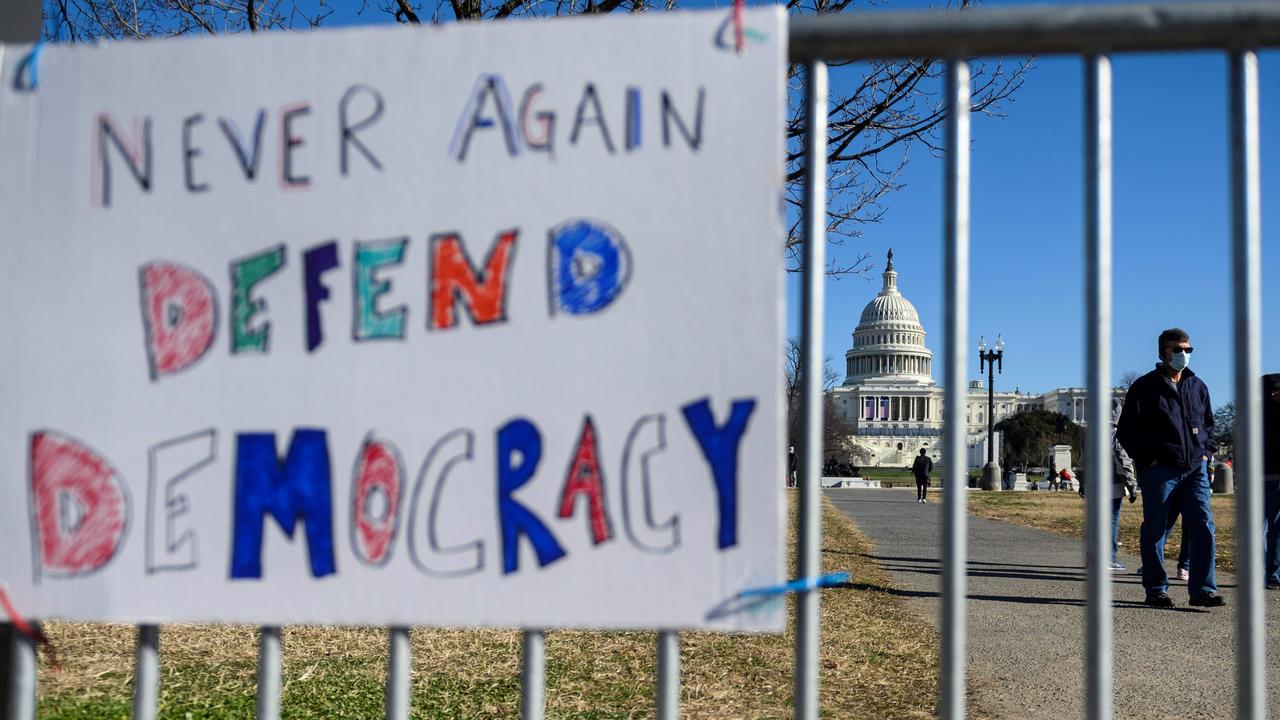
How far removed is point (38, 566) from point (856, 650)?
4.19 metres

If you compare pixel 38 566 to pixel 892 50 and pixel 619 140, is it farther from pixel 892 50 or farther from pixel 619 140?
pixel 892 50

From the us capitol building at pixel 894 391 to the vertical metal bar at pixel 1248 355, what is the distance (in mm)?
104287

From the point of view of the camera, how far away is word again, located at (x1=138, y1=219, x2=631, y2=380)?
1.71 meters

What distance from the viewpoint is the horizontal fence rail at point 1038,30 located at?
1694 millimetres

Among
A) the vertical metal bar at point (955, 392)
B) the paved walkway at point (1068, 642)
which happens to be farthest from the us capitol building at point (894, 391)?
the vertical metal bar at point (955, 392)

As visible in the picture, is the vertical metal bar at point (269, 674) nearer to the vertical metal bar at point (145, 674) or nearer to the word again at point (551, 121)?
the vertical metal bar at point (145, 674)

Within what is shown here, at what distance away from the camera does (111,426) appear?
6.02 feet

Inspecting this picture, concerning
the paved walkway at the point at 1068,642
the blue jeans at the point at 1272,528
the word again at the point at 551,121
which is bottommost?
the paved walkway at the point at 1068,642

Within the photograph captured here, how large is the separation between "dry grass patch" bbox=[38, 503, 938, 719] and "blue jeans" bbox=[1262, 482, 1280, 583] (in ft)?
10.8

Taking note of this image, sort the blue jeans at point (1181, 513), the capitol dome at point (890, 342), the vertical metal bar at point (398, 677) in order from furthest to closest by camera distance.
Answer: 1. the capitol dome at point (890, 342)
2. the blue jeans at point (1181, 513)
3. the vertical metal bar at point (398, 677)

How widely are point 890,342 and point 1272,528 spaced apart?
4049 inches

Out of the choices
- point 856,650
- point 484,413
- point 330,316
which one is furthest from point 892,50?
point 856,650

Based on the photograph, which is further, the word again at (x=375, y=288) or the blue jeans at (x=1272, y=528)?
the blue jeans at (x=1272, y=528)

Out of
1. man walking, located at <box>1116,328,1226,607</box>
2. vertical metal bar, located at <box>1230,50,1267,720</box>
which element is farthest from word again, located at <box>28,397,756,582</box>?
man walking, located at <box>1116,328,1226,607</box>
